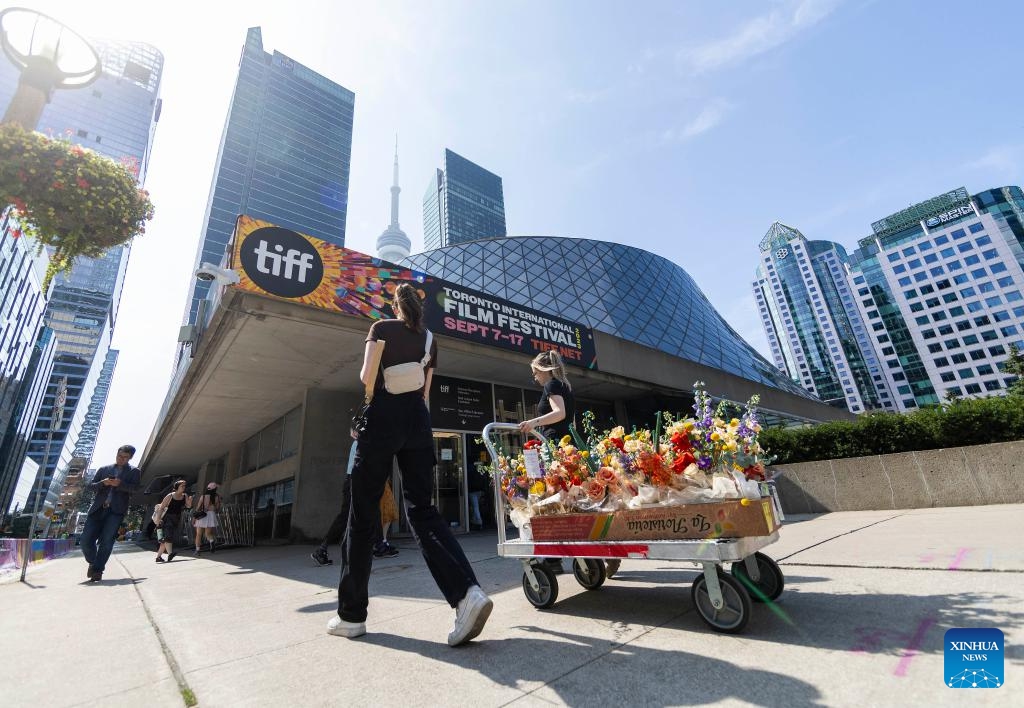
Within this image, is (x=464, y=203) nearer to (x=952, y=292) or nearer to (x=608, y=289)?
(x=608, y=289)

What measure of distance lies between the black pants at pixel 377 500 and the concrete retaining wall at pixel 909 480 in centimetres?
590

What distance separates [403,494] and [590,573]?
154 centimetres

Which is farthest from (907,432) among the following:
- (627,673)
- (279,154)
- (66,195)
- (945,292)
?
(279,154)

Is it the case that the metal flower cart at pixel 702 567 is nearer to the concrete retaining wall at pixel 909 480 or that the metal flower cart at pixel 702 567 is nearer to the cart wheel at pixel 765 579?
the cart wheel at pixel 765 579

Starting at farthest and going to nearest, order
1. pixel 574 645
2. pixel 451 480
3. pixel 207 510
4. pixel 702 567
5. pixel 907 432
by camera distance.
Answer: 1. pixel 207 510
2. pixel 451 480
3. pixel 907 432
4. pixel 702 567
5. pixel 574 645

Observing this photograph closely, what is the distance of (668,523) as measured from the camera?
2104 mm

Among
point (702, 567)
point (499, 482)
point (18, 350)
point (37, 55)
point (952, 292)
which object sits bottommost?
point (702, 567)

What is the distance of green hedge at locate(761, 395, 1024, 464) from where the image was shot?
6000 mm

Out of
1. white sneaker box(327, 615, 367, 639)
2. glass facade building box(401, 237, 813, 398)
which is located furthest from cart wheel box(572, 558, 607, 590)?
glass facade building box(401, 237, 813, 398)

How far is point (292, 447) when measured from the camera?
10.8 meters

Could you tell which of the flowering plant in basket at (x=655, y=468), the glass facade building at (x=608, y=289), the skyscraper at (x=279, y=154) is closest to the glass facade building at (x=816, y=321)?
the glass facade building at (x=608, y=289)

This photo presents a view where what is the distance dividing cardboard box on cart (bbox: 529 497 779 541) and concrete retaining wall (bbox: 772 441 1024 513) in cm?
514

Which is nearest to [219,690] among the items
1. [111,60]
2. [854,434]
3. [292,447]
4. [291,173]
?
[854,434]

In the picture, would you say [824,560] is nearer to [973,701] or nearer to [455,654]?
[973,701]
